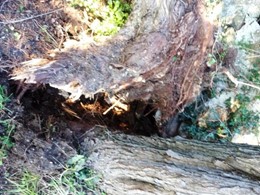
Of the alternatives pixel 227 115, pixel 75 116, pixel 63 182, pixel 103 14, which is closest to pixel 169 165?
pixel 63 182

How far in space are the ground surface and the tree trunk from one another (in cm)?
18

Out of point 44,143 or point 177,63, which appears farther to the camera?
point 177,63

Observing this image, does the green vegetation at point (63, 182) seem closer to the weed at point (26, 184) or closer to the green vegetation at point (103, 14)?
the weed at point (26, 184)

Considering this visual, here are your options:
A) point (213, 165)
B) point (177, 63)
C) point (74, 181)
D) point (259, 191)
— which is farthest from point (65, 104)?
point (259, 191)

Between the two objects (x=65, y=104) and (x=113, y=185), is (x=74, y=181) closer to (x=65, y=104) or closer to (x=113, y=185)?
(x=113, y=185)

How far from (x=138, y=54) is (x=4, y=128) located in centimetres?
97

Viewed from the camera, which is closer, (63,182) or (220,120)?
(63,182)

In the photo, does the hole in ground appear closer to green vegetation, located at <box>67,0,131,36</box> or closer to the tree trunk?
the tree trunk

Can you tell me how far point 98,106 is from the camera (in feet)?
9.02

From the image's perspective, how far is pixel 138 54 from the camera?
2352mm

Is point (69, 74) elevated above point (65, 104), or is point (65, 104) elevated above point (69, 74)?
point (69, 74)

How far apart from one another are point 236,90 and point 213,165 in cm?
133

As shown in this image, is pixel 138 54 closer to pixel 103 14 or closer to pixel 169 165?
pixel 103 14

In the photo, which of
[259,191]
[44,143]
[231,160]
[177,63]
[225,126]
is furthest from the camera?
[225,126]
